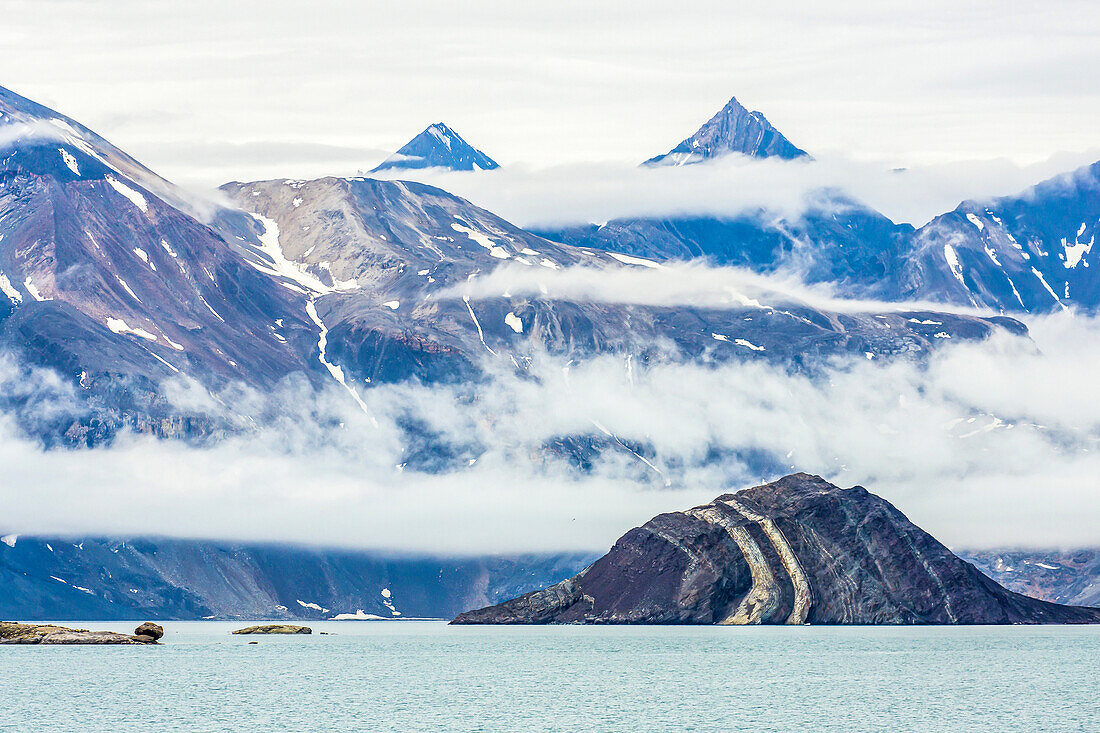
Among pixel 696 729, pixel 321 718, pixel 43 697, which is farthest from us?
pixel 43 697

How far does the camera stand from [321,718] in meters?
173

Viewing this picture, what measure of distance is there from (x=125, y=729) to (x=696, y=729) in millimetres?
56473

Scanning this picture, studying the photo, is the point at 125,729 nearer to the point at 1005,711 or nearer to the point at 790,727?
the point at 790,727

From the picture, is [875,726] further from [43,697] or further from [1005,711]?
[43,697]

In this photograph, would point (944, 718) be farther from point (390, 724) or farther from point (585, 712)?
point (390, 724)

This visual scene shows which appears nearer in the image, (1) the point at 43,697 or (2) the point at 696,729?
(2) the point at 696,729

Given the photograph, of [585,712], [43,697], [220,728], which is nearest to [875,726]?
[585,712]

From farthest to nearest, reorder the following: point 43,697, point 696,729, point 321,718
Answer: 1. point 43,697
2. point 321,718
3. point 696,729

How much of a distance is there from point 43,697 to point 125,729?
38406 millimetres

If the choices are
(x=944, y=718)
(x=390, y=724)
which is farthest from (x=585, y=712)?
(x=944, y=718)

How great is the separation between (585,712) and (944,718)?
37.9m

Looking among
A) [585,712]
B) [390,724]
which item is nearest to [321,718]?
[390,724]

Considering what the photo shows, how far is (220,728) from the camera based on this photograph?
163 metres

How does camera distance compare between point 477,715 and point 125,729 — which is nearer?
point 125,729
